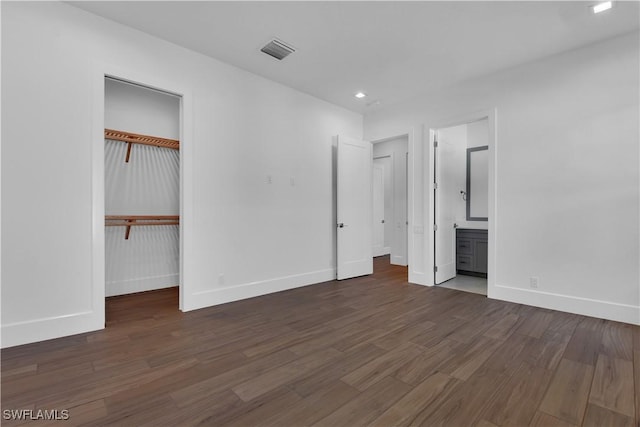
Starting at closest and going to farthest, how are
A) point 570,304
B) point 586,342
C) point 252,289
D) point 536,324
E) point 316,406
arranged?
point 316,406 < point 586,342 < point 536,324 < point 570,304 < point 252,289

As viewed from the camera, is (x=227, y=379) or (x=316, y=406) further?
(x=227, y=379)

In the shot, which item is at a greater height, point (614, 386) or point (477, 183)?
point (477, 183)

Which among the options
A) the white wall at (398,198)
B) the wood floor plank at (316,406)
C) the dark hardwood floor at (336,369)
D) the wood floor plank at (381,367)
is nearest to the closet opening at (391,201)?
the white wall at (398,198)

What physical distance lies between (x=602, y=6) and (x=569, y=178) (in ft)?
5.27

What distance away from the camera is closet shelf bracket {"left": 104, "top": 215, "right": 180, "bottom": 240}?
3811 mm

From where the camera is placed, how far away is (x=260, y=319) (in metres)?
3.08

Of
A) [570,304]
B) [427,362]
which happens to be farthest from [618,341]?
[427,362]

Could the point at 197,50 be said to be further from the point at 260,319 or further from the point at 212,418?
the point at 212,418

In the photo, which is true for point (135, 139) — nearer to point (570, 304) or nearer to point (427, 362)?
point (427, 362)

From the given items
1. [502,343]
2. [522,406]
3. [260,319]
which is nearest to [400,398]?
[522,406]

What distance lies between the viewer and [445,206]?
4777mm

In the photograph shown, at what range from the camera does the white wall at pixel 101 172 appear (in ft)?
8.15

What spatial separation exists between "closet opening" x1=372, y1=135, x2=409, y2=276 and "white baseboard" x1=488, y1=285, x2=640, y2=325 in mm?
2594

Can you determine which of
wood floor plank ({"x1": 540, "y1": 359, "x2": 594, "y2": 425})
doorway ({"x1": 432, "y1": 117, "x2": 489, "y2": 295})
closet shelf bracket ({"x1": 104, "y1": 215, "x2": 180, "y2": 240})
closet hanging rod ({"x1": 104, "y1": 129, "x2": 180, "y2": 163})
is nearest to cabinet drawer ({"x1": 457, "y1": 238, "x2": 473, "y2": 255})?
doorway ({"x1": 432, "y1": 117, "x2": 489, "y2": 295})
